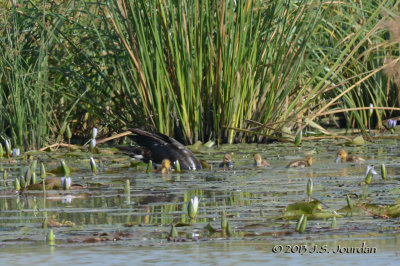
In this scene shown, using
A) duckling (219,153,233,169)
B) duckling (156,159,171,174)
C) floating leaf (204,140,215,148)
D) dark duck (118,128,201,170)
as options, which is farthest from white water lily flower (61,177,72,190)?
floating leaf (204,140,215,148)

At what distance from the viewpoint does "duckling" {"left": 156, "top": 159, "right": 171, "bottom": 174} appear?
21.5ft

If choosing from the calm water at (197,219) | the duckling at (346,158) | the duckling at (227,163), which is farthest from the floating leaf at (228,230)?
the duckling at (346,158)

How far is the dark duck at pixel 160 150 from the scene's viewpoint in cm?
676

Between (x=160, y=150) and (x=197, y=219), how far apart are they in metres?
3.07

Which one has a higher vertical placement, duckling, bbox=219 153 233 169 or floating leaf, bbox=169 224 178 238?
floating leaf, bbox=169 224 178 238

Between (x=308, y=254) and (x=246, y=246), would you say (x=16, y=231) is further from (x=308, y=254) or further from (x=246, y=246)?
(x=308, y=254)

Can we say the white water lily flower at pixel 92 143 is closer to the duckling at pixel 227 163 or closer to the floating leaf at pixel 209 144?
the floating leaf at pixel 209 144

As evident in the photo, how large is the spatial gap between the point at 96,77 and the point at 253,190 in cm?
447

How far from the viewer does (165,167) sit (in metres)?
6.60

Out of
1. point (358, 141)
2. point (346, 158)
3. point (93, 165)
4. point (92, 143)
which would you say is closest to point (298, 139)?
point (358, 141)

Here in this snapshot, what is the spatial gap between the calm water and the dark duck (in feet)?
0.88

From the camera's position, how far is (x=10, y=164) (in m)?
7.34

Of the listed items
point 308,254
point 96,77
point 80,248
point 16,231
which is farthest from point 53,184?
point 96,77

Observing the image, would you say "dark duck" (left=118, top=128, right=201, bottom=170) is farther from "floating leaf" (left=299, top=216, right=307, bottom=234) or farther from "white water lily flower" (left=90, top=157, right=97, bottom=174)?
"floating leaf" (left=299, top=216, right=307, bottom=234)
